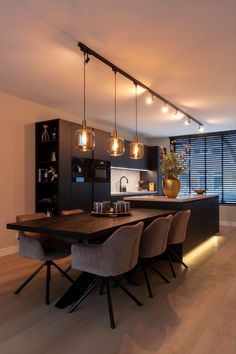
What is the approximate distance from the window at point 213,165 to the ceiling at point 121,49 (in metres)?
2.73

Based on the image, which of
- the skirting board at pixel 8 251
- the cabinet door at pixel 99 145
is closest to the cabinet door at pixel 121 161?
the cabinet door at pixel 99 145

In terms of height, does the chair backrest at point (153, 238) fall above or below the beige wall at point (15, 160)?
below

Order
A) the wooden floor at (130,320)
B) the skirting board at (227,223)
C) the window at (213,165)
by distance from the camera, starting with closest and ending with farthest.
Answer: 1. the wooden floor at (130,320)
2. the skirting board at (227,223)
3. the window at (213,165)

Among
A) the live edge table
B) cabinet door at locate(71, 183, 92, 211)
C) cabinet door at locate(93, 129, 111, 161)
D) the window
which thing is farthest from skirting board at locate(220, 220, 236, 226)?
the live edge table

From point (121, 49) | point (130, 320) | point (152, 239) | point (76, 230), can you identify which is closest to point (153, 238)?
point (152, 239)

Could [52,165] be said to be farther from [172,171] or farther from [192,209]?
[192,209]

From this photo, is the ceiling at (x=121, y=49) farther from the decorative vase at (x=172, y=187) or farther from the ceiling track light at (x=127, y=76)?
the decorative vase at (x=172, y=187)

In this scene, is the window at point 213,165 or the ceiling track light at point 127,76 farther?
the window at point 213,165

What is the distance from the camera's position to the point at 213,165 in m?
7.48

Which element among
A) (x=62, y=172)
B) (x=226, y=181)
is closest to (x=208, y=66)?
(x=62, y=172)

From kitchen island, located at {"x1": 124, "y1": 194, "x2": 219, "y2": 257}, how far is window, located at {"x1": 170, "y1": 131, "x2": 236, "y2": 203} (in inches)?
76.2

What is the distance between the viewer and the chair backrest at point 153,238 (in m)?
2.80

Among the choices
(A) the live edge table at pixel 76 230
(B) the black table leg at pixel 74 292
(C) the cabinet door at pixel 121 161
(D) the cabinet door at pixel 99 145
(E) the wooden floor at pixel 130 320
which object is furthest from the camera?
(C) the cabinet door at pixel 121 161

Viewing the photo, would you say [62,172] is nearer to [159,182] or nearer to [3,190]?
[3,190]
